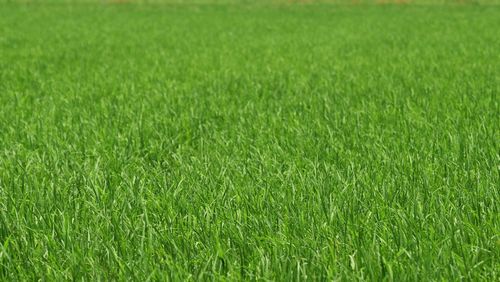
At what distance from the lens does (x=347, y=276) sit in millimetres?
2480

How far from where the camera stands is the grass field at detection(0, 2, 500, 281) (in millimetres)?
2752

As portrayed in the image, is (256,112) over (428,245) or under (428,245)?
under

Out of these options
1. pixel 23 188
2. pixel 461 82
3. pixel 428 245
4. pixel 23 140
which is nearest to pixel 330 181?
pixel 428 245

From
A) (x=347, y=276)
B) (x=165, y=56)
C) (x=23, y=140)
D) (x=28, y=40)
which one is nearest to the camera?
(x=347, y=276)

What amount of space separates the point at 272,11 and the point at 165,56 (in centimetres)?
2016

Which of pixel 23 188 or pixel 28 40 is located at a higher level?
pixel 23 188

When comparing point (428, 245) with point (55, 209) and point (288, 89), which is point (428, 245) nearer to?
point (55, 209)

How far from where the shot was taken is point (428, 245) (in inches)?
109

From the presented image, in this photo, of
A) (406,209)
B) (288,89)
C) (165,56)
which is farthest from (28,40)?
(406,209)

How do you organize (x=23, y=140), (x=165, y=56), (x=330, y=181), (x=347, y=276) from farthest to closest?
(x=165, y=56), (x=23, y=140), (x=330, y=181), (x=347, y=276)

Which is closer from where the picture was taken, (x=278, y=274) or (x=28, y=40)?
(x=278, y=274)

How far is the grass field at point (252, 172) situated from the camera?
9.03 feet

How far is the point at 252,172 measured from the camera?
4156mm

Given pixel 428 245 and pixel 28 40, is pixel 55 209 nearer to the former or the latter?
pixel 428 245
